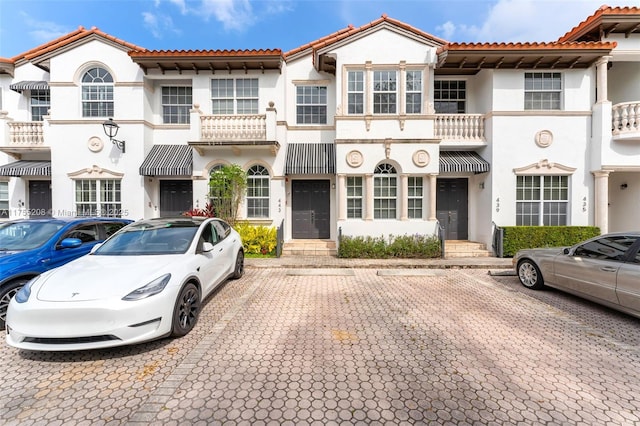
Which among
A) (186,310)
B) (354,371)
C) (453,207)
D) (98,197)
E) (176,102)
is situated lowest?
(354,371)

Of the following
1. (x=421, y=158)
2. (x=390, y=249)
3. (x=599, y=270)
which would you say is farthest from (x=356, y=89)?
(x=599, y=270)

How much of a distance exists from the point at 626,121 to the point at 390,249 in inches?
375

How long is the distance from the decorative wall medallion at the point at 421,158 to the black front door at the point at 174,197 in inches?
371

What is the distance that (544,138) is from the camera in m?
Answer: 10.4

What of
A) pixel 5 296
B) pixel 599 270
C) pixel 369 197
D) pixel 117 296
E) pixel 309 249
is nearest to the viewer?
pixel 117 296

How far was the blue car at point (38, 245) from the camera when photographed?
4430mm

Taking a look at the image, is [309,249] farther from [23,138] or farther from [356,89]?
[23,138]

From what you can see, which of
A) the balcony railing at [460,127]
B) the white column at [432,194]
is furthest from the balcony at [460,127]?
the white column at [432,194]

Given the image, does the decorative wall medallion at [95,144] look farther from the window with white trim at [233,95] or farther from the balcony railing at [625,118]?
the balcony railing at [625,118]

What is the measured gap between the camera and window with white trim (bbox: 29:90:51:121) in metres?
11.9

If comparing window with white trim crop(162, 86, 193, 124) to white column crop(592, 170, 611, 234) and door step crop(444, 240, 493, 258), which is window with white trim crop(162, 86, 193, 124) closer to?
door step crop(444, 240, 493, 258)

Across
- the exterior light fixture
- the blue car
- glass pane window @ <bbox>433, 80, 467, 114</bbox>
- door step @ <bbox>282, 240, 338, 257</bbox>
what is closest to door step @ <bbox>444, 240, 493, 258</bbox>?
door step @ <bbox>282, 240, 338, 257</bbox>

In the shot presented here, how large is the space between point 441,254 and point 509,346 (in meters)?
6.22

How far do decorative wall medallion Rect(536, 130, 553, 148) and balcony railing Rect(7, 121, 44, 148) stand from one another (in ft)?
64.7
